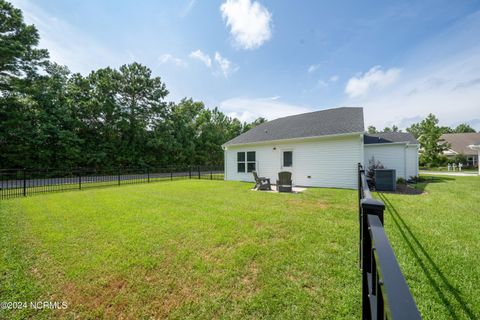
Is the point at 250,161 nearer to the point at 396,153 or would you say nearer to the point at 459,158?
the point at 396,153

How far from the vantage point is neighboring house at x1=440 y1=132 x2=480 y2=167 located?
1052 inches

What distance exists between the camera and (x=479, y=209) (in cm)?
545

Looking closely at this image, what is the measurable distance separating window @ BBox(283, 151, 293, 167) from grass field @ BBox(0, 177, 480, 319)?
18.8ft

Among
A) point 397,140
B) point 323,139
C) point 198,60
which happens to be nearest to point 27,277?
point 323,139

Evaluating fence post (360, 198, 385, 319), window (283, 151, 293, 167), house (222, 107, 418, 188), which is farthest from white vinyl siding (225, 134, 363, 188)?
fence post (360, 198, 385, 319)

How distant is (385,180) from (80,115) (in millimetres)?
25433

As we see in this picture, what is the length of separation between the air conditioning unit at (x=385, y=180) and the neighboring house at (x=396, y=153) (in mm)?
4150

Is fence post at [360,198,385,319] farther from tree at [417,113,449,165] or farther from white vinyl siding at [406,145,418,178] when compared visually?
tree at [417,113,449,165]

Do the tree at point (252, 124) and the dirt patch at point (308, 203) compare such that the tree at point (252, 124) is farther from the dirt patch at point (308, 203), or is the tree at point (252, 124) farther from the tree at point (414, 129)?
the dirt patch at point (308, 203)

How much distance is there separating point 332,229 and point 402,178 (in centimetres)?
1074

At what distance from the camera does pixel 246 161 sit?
13180 millimetres

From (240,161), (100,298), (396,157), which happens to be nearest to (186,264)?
(100,298)

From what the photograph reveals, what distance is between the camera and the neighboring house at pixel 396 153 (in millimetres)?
11859

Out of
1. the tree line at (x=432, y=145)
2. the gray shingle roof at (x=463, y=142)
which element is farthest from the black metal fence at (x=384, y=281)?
the gray shingle roof at (x=463, y=142)
